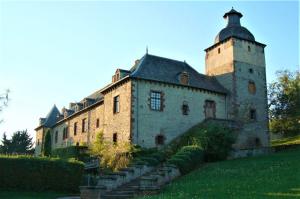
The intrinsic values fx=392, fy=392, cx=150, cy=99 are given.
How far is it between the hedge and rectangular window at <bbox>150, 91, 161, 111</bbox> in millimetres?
8627

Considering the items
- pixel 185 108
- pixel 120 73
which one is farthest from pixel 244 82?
pixel 120 73

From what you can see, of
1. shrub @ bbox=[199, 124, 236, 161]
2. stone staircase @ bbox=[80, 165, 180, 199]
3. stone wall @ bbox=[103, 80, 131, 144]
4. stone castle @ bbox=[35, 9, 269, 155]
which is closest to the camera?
stone staircase @ bbox=[80, 165, 180, 199]

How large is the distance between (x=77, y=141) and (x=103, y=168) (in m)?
13.6

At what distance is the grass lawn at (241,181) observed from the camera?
1415 cm

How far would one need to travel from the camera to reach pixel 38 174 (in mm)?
20984

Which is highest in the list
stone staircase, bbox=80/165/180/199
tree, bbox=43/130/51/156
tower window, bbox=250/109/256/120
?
tower window, bbox=250/109/256/120

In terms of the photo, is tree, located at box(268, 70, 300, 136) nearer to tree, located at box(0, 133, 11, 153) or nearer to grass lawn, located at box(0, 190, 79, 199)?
grass lawn, located at box(0, 190, 79, 199)

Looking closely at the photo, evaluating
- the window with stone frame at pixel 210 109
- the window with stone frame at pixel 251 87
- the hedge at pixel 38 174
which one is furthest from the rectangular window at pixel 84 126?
the window with stone frame at pixel 251 87

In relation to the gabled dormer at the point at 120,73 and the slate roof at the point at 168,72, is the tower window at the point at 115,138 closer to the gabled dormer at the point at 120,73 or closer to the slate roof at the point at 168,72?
the gabled dormer at the point at 120,73

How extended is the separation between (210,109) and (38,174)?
15585 mm

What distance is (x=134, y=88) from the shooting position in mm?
28250

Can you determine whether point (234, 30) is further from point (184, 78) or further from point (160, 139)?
point (160, 139)

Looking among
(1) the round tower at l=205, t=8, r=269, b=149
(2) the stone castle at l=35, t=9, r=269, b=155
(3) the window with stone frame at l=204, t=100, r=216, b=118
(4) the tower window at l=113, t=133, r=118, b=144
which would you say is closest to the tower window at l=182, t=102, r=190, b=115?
(2) the stone castle at l=35, t=9, r=269, b=155

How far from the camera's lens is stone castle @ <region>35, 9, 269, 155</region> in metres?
28.5
